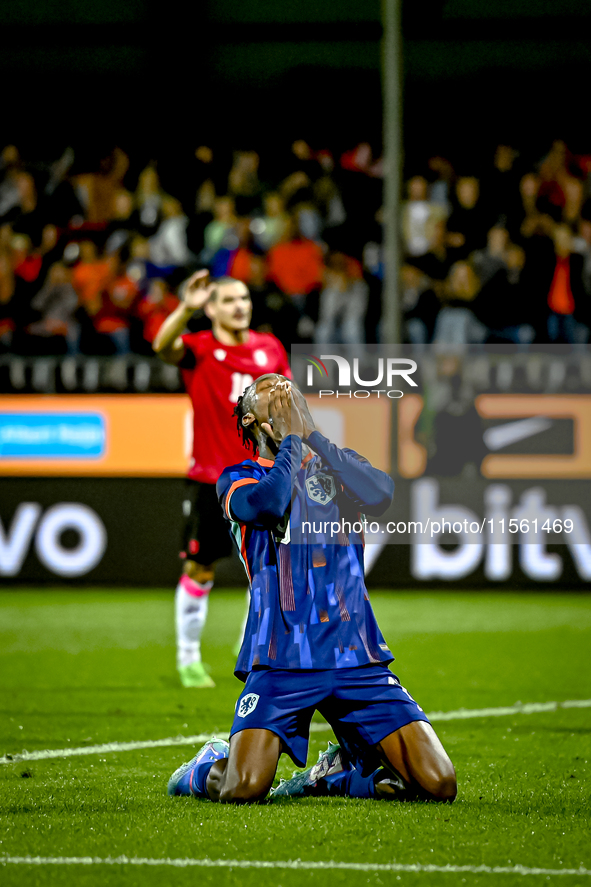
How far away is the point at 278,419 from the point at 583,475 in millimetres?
7334

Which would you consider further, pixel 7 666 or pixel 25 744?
pixel 7 666

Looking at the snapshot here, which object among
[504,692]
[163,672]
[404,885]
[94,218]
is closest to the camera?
[404,885]

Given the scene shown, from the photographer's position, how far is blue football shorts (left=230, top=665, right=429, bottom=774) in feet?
13.0

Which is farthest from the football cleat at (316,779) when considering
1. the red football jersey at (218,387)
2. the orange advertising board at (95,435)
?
the orange advertising board at (95,435)

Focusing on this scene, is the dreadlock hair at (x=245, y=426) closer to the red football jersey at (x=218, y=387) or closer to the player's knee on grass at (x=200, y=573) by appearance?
the red football jersey at (x=218, y=387)

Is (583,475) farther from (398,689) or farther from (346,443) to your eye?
(398,689)

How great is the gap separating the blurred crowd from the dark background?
50 cm

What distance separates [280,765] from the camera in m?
4.84

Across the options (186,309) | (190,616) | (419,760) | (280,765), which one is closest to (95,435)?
(190,616)

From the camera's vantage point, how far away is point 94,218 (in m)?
14.3

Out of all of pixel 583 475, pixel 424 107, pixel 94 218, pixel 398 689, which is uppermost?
pixel 424 107

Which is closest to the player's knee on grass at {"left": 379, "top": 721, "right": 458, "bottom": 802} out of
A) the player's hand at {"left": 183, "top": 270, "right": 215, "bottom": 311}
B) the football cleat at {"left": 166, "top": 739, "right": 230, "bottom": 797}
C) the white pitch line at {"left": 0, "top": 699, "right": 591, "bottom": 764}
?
the football cleat at {"left": 166, "top": 739, "right": 230, "bottom": 797}

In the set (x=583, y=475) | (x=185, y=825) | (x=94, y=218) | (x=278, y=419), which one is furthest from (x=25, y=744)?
(x=94, y=218)

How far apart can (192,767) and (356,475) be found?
45.0 inches
